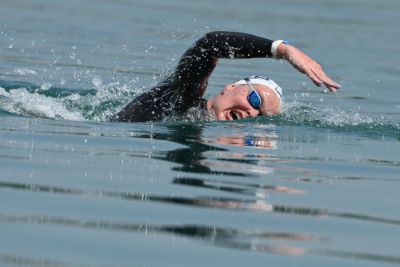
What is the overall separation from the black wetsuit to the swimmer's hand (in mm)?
205

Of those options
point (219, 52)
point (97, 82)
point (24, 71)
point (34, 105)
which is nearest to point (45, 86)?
point (97, 82)

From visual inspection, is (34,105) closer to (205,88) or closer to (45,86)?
(205,88)

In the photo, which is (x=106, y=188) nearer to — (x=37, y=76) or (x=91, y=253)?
(x=91, y=253)

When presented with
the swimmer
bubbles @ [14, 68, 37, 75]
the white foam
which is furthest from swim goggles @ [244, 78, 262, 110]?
bubbles @ [14, 68, 37, 75]

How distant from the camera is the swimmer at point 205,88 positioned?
9.35m

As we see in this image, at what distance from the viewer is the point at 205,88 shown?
32.3 feet

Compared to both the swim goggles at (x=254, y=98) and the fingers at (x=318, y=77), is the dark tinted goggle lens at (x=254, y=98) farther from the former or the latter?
the fingers at (x=318, y=77)

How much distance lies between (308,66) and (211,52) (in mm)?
1023

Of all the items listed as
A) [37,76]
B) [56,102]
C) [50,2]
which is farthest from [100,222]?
[50,2]

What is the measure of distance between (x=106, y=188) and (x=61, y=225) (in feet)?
3.44

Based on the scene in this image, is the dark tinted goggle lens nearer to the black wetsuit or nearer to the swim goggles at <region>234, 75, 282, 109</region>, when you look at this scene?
the swim goggles at <region>234, 75, 282, 109</region>

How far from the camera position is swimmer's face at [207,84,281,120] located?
9.79 metres

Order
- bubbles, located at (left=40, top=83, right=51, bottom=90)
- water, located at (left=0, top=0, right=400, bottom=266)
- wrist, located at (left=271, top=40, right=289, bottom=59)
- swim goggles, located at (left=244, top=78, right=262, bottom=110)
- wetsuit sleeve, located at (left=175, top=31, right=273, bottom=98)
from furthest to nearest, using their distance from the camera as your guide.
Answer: bubbles, located at (left=40, top=83, right=51, bottom=90) → swim goggles, located at (left=244, top=78, right=262, bottom=110) → wetsuit sleeve, located at (left=175, top=31, right=273, bottom=98) → wrist, located at (left=271, top=40, right=289, bottom=59) → water, located at (left=0, top=0, right=400, bottom=266)

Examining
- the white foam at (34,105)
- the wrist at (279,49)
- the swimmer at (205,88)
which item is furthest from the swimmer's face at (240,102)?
the white foam at (34,105)
